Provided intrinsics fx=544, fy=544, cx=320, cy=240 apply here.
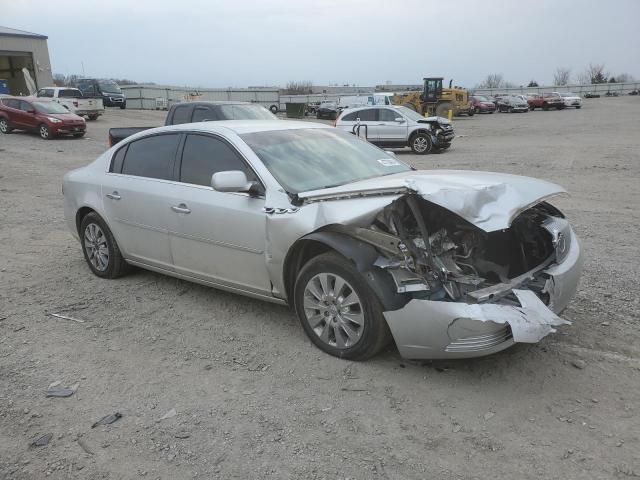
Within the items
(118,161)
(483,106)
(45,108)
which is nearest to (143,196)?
(118,161)

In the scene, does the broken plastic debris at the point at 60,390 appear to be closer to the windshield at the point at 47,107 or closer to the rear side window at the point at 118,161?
the rear side window at the point at 118,161

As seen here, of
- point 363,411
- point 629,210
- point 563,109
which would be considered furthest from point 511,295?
point 563,109

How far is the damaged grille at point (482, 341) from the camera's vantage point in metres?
3.18

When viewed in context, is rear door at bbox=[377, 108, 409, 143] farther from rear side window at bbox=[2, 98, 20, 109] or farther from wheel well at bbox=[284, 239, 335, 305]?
wheel well at bbox=[284, 239, 335, 305]

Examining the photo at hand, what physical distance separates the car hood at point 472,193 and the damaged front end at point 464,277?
0.34 feet

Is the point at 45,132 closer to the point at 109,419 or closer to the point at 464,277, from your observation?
the point at 109,419

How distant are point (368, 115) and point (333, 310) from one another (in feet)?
55.0

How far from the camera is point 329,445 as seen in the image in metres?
2.93

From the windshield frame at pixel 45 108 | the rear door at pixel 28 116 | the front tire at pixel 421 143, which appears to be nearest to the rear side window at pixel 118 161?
the front tire at pixel 421 143

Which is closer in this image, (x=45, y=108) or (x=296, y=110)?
(x=45, y=108)

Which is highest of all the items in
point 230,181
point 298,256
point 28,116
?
point 230,181

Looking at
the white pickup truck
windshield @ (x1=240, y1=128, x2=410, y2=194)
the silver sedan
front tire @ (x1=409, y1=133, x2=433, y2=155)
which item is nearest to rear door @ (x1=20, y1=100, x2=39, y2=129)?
Result: the white pickup truck

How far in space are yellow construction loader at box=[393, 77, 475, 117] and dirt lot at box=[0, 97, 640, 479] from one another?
32455 mm

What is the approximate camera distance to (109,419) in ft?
10.6
